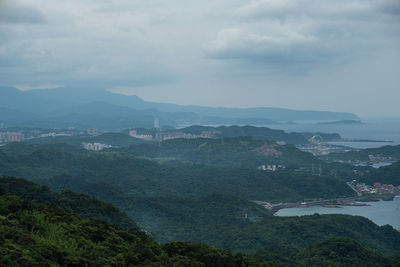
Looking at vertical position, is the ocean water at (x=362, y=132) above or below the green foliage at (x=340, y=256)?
above

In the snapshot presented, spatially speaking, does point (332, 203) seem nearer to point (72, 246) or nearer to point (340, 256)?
point (340, 256)

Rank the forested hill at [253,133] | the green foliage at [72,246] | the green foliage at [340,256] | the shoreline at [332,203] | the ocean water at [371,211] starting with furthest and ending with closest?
the forested hill at [253,133] < the shoreline at [332,203] < the ocean water at [371,211] < the green foliage at [340,256] < the green foliage at [72,246]

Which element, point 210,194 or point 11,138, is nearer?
point 210,194

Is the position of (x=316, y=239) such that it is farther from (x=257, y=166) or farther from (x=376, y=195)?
(x=257, y=166)

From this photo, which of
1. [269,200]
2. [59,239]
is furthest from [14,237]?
[269,200]

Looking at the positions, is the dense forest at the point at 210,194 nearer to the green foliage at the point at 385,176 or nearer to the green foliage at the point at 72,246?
the green foliage at the point at 385,176

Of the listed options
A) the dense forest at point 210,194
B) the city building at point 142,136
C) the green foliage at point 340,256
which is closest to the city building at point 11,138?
the city building at point 142,136

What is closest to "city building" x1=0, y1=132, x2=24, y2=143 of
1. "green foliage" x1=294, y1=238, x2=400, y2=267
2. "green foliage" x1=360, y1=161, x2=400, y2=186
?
"green foliage" x1=360, y1=161, x2=400, y2=186

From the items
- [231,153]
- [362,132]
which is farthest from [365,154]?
[362,132]

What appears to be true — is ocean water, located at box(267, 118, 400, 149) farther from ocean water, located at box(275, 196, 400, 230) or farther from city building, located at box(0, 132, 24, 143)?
city building, located at box(0, 132, 24, 143)

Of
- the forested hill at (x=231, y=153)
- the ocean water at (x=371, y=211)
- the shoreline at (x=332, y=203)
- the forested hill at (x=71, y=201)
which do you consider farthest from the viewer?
the forested hill at (x=231, y=153)
